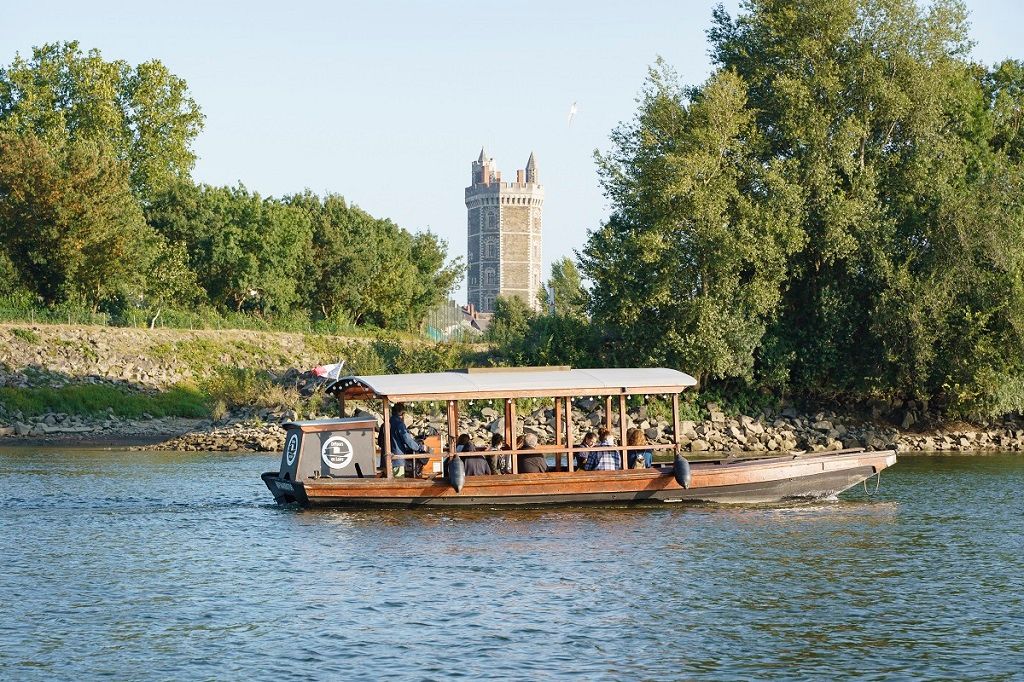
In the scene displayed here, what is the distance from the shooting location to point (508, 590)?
744 inches

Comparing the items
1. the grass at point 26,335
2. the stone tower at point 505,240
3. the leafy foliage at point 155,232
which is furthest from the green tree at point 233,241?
the stone tower at point 505,240

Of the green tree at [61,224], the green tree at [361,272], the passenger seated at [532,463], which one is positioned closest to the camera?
the passenger seated at [532,463]

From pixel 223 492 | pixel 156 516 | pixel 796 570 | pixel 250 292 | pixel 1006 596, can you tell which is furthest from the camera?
pixel 250 292

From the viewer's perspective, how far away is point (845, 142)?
4438 centimetres

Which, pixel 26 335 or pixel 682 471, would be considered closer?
pixel 682 471

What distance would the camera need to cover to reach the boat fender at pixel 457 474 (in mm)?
25828

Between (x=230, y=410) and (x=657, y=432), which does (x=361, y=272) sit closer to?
(x=230, y=410)

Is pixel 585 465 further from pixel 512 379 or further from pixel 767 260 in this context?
pixel 767 260

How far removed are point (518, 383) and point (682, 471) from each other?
12.2ft

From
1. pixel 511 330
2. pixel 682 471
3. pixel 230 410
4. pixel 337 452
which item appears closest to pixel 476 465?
pixel 337 452

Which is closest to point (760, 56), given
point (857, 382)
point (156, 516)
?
point (857, 382)

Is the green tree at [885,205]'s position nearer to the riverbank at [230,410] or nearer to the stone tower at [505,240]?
the riverbank at [230,410]

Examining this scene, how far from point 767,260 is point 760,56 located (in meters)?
7.56

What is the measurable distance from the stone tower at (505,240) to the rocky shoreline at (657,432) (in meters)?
129
